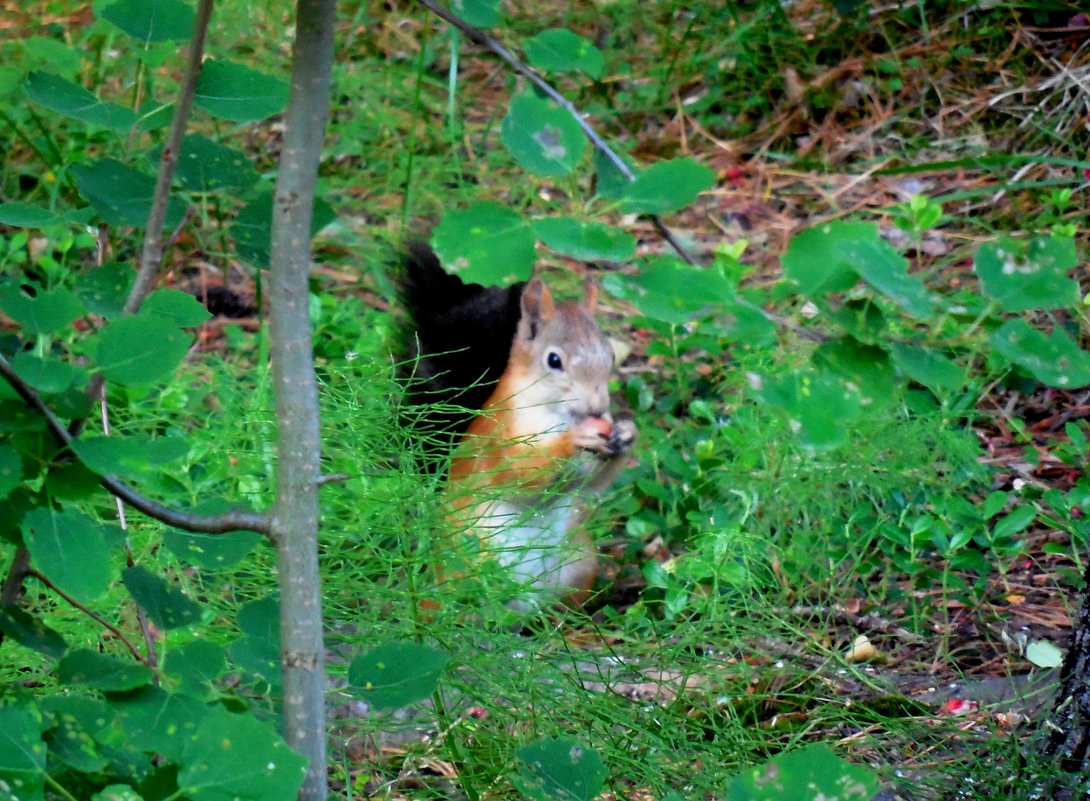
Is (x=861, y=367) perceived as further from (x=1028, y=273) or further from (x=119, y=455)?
(x=119, y=455)

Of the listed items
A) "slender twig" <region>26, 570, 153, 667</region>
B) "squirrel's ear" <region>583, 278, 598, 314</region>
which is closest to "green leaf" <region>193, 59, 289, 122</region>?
"slender twig" <region>26, 570, 153, 667</region>

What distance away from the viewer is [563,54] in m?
0.78

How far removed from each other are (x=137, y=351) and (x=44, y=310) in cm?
8

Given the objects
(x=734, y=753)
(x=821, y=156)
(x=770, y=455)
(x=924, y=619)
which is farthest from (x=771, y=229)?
(x=734, y=753)

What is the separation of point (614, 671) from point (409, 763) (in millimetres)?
412

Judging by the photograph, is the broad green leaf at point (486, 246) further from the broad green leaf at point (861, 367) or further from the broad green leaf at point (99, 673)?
the broad green leaf at point (99, 673)

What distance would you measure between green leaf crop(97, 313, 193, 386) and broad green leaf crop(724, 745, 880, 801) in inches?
19.2

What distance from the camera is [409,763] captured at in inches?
67.2

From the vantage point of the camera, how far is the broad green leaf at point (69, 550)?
841mm

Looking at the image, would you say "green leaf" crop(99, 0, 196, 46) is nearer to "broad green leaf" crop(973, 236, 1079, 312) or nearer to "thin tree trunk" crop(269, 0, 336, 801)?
"thin tree trunk" crop(269, 0, 336, 801)

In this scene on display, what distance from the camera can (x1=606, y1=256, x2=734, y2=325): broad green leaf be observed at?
72 centimetres

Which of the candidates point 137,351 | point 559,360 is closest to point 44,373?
point 137,351

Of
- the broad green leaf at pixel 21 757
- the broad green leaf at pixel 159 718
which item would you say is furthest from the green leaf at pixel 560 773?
the broad green leaf at pixel 21 757

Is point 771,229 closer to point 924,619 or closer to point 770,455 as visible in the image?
point 770,455
